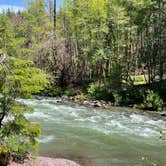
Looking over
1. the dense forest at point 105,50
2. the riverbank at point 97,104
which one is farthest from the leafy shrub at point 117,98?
the riverbank at point 97,104

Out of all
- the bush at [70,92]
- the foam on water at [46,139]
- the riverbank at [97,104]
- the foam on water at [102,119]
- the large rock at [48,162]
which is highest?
the large rock at [48,162]

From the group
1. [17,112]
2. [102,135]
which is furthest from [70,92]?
[17,112]

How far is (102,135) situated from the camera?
22438mm

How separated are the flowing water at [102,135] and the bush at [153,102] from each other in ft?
8.98

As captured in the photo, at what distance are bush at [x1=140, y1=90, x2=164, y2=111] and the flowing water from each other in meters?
2.74

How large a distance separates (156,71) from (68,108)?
13.3 metres

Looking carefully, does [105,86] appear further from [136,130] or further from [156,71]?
[136,130]

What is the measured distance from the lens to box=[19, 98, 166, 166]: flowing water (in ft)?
59.7

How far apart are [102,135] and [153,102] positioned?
13470 mm

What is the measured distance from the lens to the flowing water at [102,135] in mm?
18188

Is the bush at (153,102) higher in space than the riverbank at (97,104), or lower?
higher

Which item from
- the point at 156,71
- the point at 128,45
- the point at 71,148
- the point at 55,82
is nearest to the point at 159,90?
the point at 156,71

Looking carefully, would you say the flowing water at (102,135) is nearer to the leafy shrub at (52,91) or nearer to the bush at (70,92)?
the bush at (70,92)

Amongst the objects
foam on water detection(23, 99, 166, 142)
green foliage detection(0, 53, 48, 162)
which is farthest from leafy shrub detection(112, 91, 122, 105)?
green foliage detection(0, 53, 48, 162)
